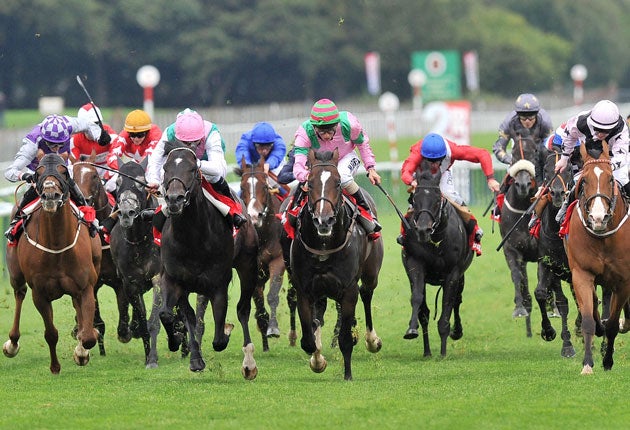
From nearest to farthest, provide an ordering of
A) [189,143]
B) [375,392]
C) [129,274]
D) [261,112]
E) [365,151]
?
[375,392]
[189,143]
[365,151]
[129,274]
[261,112]

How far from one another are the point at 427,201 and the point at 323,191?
2.57 m

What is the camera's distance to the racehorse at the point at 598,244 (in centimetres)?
997

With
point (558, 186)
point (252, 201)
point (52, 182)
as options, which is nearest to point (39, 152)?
point (52, 182)

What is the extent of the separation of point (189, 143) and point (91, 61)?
145 ft

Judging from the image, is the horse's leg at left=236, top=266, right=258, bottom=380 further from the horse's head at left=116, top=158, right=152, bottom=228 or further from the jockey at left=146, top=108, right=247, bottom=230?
the horse's head at left=116, top=158, right=152, bottom=228

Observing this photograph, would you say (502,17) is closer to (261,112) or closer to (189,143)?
(261,112)

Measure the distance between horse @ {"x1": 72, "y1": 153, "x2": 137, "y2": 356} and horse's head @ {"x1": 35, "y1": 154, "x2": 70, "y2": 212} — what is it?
1.10 meters

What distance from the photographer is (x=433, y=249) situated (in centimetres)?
1233

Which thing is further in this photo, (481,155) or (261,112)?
(261,112)

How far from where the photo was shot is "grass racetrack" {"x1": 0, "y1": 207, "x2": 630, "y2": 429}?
847 centimetres

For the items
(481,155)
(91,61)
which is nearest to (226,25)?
(91,61)

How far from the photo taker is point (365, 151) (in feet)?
36.3

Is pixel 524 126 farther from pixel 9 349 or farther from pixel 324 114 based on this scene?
pixel 9 349

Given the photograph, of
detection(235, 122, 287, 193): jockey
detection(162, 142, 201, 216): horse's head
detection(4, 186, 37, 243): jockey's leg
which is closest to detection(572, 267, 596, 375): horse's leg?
detection(162, 142, 201, 216): horse's head
